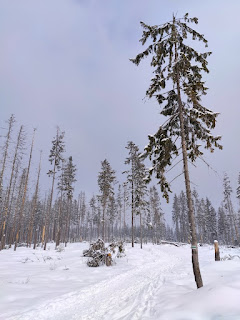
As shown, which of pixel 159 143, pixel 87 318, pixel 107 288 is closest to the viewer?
pixel 87 318

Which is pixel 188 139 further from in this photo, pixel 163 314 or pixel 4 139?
pixel 4 139

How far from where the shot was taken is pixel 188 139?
30.7ft

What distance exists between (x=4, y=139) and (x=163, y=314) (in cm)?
2701

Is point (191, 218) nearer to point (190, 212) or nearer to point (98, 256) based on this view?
point (190, 212)

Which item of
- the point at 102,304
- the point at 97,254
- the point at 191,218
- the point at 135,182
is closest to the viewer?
the point at 102,304

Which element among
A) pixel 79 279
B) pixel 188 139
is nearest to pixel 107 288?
pixel 79 279

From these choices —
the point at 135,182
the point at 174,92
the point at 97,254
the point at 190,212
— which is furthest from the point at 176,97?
the point at 135,182

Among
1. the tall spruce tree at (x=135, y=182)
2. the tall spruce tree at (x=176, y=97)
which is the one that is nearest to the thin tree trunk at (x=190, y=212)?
the tall spruce tree at (x=176, y=97)

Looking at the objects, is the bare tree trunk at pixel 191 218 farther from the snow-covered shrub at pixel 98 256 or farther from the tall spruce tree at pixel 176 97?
the snow-covered shrub at pixel 98 256

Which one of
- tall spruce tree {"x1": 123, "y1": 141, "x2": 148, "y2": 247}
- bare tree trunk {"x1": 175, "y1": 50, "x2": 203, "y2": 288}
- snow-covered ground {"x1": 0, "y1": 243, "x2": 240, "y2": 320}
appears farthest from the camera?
tall spruce tree {"x1": 123, "y1": 141, "x2": 148, "y2": 247}

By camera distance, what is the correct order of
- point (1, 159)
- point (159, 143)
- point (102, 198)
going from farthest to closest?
1. point (102, 198)
2. point (1, 159)
3. point (159, 143)

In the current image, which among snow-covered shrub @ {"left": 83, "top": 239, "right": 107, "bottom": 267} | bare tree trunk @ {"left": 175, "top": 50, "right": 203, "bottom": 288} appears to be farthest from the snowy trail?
snow-covered shrub @ {"left": 83, "top": 239, "right": 107, "bottom": 267}

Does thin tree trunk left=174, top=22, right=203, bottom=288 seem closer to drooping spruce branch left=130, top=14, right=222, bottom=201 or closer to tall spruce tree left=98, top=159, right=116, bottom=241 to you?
drooping spruce branch left=130, top=14, right=222, bottom=201

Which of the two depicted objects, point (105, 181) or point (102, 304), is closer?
point (102, 304)
